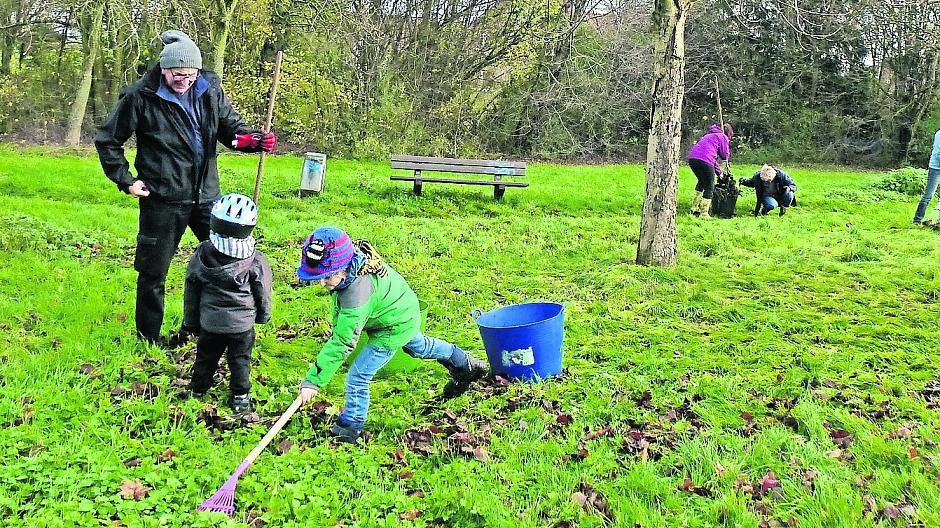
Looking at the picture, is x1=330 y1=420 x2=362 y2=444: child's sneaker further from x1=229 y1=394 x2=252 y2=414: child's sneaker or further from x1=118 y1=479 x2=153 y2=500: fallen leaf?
x1=118 y1=479 x2=153 y2=500: fallen leaf

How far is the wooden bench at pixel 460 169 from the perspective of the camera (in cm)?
1391

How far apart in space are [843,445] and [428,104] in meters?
17.8

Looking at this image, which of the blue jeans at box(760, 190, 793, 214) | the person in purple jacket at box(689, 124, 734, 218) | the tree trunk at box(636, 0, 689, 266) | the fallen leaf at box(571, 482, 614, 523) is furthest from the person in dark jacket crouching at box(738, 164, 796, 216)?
the fallen leaf at box(571, 482, 614, 523)

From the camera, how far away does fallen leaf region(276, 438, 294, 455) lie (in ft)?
14.3

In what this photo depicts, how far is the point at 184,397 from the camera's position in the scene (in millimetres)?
4938

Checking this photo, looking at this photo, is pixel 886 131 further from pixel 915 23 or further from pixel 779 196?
pixel 779 196

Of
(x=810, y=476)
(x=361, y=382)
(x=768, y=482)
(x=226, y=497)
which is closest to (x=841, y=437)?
(x=810, y=476)

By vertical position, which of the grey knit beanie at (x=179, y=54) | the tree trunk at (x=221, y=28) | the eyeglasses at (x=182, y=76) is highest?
the tree trunk at (x=221, y=28)

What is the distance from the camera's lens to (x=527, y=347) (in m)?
5.27

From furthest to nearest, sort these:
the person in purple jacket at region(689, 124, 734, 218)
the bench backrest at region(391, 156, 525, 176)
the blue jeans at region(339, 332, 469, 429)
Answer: the bench backrest at region(391, 156, 525, 176) < the person in purple jacket at region(689, 124, 734, 218) < the blue jeans at region(339, 332, 469, 429)

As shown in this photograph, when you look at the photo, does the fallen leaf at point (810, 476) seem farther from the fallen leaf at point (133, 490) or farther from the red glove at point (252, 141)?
the red glove at point (252, 141)

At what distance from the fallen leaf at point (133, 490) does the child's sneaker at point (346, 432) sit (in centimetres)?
108

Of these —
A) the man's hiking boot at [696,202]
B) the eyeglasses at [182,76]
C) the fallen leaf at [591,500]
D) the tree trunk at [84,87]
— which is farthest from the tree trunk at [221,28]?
the fallen leaf at [591,500]

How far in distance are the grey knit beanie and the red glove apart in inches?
26.8
